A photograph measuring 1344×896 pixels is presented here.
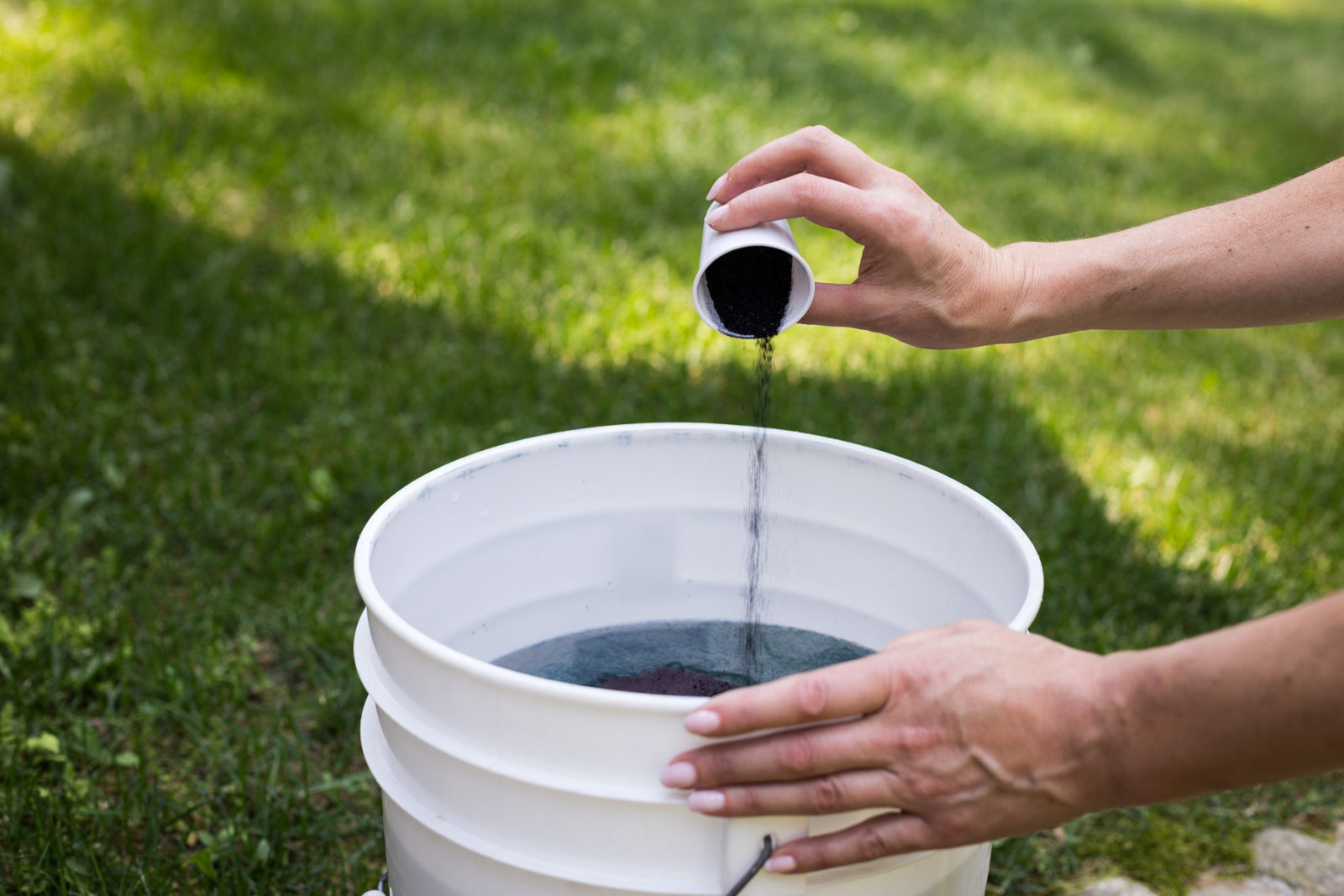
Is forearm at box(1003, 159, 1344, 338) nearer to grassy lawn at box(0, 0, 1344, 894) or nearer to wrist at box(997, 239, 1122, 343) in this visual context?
wrist at box(997, 239, 1122, 343)

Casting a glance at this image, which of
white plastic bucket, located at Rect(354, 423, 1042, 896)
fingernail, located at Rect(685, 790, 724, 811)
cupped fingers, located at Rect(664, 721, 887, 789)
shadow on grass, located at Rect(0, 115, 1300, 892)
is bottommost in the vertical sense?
shadow on grass, located at Rect(0, 115, 1300, 892)

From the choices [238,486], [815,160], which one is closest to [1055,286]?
[815,160]

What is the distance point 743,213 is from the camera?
3.59 ft

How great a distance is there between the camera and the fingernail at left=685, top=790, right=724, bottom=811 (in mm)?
781

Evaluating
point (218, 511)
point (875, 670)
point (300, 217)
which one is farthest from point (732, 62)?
point (875, 670)

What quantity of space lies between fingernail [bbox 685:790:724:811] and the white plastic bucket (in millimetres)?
14

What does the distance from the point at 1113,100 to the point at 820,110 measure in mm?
1797

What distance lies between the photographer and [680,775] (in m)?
0.78

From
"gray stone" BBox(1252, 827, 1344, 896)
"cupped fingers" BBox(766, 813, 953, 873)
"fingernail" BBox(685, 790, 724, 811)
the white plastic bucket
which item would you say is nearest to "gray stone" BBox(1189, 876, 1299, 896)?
"gray stone" BBox(1252, 827, 1344, 896)

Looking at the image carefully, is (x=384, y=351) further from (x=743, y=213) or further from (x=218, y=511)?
(x=743, y=213)

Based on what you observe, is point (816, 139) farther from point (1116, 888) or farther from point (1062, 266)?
point (1116, 888)

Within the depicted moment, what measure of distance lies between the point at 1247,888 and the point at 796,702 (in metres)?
1.03

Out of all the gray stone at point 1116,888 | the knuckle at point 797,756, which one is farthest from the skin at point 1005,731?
the gray stone at point 1116,888

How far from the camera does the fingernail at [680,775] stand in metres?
0.78
